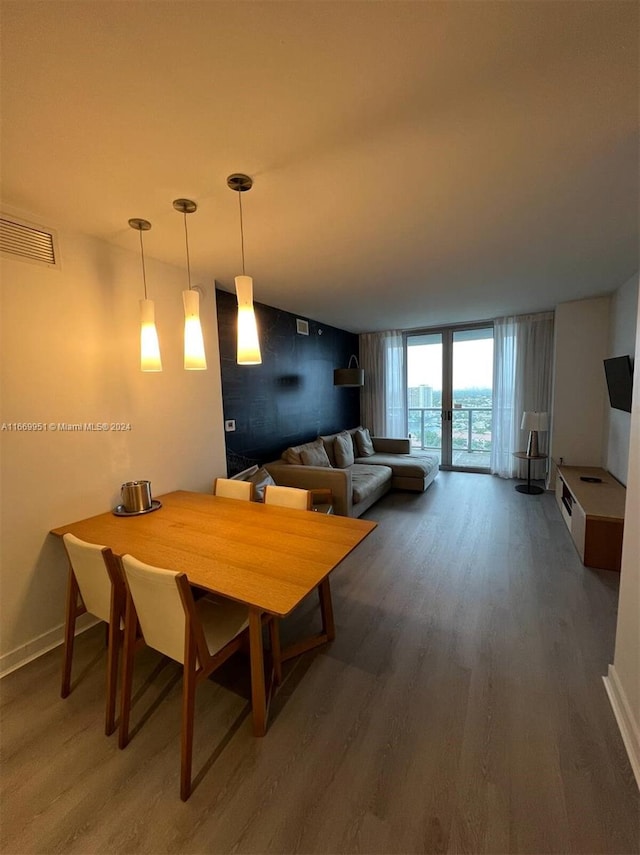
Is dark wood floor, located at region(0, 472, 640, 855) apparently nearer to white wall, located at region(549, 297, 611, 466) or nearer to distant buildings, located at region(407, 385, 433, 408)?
white wall, located at region(549, 297, 611, 466)

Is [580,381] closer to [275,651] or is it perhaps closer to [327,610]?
[327,610]

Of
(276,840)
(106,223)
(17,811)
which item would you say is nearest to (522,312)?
(106,223)

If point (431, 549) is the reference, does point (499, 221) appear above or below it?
above

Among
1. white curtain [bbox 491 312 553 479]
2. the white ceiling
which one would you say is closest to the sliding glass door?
white curtain [bbox 491 312 553 479]

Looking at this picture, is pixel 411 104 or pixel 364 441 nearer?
pixel 411 104

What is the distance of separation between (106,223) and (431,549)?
348 cm

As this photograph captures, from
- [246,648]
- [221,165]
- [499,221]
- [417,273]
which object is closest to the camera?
[221,165]

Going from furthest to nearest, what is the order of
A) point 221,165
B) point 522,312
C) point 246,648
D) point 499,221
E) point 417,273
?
point 522,312, point 417,273, point 499,221, point 246,648, point 221,165

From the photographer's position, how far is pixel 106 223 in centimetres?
203

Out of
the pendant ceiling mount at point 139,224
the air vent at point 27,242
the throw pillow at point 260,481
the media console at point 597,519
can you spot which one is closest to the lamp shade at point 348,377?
the throw pillow at point 260,481

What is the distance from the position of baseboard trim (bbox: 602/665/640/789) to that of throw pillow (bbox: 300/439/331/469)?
2851 mm

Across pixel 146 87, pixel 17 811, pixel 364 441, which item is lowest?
pixel 17 811

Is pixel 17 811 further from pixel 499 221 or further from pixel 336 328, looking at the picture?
pixel 336 328

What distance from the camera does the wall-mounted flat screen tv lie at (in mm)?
→ 2965
